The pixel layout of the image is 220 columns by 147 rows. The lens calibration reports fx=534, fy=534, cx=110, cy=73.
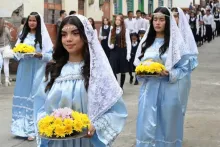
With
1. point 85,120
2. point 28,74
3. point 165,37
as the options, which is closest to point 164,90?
point 165,37

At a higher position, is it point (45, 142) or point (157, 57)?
point (157, 57)

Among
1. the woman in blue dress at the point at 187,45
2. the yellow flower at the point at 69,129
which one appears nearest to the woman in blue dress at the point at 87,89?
the yellow flower at the point at 69,129

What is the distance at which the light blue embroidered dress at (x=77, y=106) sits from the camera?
144 inches

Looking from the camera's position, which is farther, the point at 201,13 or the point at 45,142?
the point at 201,13

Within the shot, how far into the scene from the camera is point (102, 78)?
3742 mm

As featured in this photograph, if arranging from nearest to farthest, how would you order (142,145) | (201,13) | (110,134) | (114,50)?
(110,134), (142,145), (114,50), (201,13)

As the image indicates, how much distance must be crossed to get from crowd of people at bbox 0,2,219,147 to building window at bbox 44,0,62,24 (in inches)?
255

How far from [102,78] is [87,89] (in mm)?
130

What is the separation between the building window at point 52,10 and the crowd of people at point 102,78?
6473 millimetres

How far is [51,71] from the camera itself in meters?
3.87

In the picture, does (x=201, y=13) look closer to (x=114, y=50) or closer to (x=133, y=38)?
(x=133, y=38)

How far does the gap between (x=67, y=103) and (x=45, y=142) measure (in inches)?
12.5

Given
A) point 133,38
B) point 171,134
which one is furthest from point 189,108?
point 133,38

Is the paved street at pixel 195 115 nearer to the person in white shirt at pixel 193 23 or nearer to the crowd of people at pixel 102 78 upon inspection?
the crowd of people at pixel 102 78
